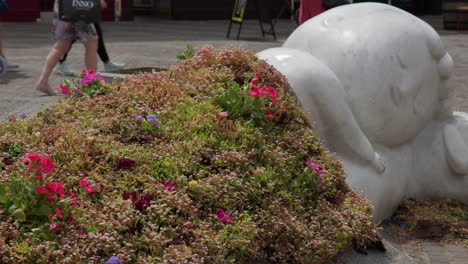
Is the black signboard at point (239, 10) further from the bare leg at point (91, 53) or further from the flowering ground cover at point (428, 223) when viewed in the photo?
the flowering ground cover at point (428, 223)

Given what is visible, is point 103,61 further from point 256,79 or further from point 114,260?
point 114,260

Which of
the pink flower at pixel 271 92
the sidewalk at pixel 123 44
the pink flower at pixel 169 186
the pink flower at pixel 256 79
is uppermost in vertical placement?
the pink flower at pixel 256 79

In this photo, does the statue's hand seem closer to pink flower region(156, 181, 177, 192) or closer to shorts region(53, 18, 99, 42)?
pink flower region(156, 181, 177, 192)

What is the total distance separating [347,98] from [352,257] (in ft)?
4.17

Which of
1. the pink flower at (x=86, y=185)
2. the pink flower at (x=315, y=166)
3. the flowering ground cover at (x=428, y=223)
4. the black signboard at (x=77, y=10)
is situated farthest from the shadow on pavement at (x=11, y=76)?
the pink flower at (x=86, y=185)

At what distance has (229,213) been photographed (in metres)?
3.01

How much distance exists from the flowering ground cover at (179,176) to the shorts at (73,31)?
4.02 metres

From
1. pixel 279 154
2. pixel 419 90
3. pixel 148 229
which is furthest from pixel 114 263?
pixel 419 90

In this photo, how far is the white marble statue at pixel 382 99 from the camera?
167 inches

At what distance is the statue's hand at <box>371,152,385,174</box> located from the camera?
445 cm

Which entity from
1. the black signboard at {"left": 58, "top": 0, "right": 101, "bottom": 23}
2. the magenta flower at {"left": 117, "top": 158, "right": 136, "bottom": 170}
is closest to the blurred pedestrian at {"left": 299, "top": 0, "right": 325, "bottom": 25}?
the black signboard at {"left": 58, "top": 0, "right": 101, "bottom": 23}

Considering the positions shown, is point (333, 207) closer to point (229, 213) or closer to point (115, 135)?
point (229, 213)

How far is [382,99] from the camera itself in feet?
14.6

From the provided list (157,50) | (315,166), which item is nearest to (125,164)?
(315,166)
